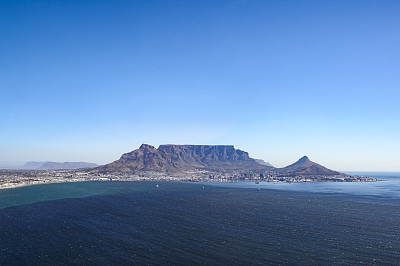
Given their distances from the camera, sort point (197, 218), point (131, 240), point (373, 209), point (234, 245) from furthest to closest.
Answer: point (373, 209), point (197, 218), point (131, 240), point (234, 245)

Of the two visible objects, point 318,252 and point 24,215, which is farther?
point 24,215

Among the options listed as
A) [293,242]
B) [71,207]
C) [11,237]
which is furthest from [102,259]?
[71,207]

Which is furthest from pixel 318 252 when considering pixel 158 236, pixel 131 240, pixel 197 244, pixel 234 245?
pixel 131 240

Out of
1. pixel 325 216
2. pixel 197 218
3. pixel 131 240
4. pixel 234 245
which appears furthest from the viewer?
pixel 325 216

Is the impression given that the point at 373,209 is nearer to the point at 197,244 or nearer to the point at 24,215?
the point at 197,244

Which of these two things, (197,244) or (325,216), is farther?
(325,216)

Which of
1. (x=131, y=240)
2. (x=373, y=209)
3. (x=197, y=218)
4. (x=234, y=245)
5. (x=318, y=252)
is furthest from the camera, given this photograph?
(x=373, y=209)

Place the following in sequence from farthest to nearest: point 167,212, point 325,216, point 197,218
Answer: point 167,212 < point 325,216 < point 197,218

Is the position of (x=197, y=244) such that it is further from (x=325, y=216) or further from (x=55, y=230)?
(x=325, y=216)
